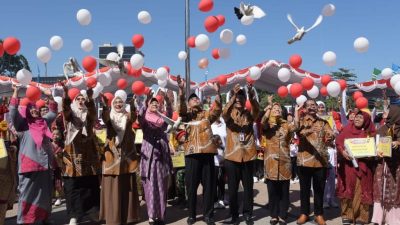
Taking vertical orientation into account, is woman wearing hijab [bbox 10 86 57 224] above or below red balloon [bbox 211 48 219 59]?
below

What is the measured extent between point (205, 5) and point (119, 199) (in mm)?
2872

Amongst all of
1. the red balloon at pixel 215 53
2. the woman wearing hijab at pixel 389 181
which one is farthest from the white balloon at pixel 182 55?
the woman wearing hijab at pixel 389 181

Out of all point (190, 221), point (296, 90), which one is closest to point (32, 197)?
point (190, 221)

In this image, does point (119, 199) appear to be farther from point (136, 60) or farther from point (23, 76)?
point (23, 76)

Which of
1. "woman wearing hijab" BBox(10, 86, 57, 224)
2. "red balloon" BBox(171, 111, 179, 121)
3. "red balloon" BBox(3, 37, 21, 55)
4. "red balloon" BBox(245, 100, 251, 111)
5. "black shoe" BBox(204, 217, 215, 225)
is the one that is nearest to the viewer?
"red balloon" BBox(3, 37, 21, 55)

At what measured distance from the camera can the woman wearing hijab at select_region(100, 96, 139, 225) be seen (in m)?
5.30

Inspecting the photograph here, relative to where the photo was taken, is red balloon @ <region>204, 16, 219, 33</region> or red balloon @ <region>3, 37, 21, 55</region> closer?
red balloon @ <region>3, 37, 21, 55</region>

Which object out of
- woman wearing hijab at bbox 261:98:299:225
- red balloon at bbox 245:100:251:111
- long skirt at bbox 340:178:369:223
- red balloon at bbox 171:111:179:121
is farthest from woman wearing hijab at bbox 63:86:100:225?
long skirt at bbox 340:178:369:223

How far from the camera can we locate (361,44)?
5859 millimetres

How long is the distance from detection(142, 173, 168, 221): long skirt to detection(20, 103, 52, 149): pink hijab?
1434 millimetres

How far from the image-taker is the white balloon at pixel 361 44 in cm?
586

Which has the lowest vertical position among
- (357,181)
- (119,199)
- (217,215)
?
(217,215)

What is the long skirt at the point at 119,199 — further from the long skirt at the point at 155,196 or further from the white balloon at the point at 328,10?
the white balloon at the point at 328,10

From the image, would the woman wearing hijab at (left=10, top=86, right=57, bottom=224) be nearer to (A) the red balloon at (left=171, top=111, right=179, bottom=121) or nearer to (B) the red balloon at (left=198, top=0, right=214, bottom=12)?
(A) the red balloon at (left=171, top=111, right=179, bottom=121)
